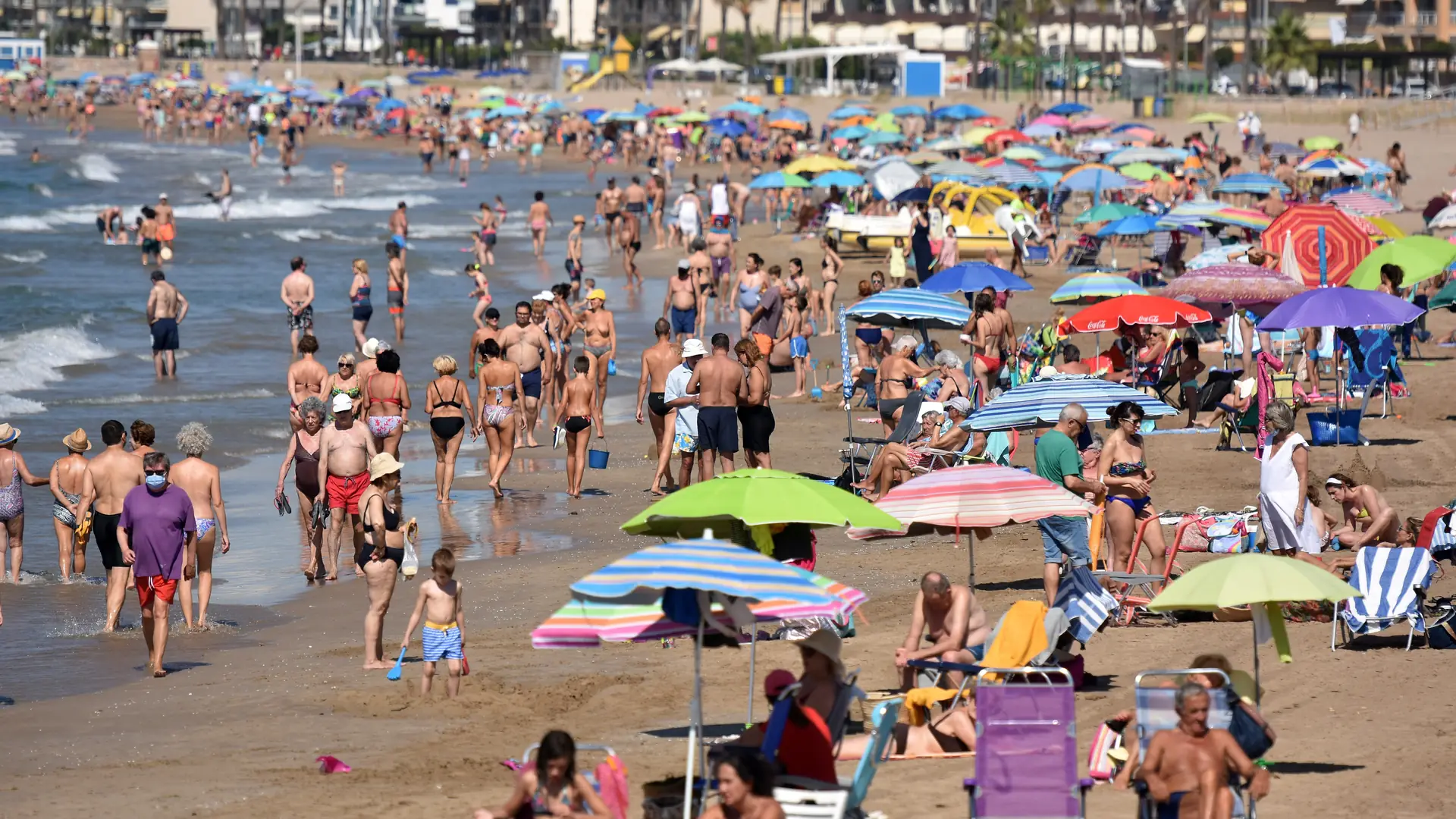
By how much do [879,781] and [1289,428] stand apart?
4.20 m

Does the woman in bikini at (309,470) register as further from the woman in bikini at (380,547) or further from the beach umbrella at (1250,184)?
the beach umbrella at (1250,184)

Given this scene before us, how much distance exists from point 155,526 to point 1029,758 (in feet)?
16.6

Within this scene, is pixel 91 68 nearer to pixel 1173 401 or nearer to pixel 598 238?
pixel 598 238

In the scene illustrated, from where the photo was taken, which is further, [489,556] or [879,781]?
[489,556]

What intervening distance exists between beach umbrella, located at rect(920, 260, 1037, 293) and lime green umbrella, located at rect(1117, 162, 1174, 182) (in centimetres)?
1423

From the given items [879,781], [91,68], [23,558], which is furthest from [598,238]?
[91,68]

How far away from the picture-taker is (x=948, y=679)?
8.20 m

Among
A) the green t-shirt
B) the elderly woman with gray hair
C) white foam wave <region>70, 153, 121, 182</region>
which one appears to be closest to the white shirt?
the green t-shirt

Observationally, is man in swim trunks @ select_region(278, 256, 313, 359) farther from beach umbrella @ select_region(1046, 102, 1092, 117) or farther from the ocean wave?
beach umbrella @ select_region(1046, 102, 1092, 117)

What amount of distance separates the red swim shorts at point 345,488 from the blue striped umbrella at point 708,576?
5.15 m

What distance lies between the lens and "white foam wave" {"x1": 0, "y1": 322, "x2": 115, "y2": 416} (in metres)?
20.2

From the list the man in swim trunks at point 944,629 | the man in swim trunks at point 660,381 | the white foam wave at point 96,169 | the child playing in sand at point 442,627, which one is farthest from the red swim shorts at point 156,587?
the white foam wave at point 96,169

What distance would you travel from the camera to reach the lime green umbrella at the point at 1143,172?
30.9 metres

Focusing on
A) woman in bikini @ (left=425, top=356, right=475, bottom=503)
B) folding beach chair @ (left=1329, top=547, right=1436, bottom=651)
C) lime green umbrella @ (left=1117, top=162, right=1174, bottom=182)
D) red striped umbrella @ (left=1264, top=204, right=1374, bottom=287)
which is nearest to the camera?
folding beach chair @ (left=1329, top=547, right=1436, bottom=651)
